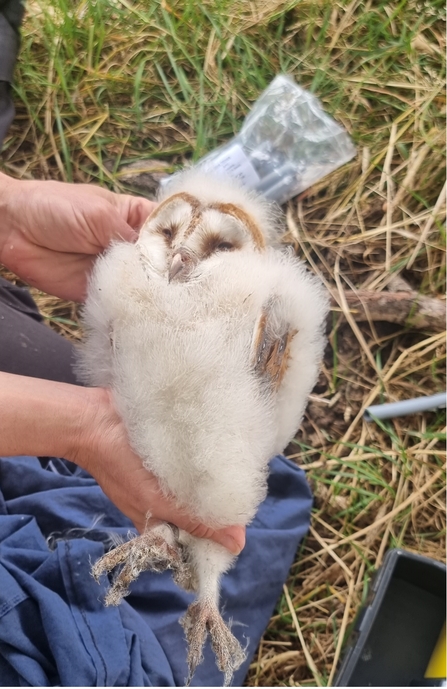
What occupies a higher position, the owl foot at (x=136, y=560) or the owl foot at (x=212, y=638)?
the owl foot at (x=136, y=560)

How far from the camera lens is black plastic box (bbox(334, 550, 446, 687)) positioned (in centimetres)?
145

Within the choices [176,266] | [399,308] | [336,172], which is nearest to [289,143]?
[336,172]

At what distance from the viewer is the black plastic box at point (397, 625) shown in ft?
4.76

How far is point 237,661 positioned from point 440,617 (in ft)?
2.63

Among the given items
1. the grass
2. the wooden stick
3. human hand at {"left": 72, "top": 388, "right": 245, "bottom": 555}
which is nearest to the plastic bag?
the grass

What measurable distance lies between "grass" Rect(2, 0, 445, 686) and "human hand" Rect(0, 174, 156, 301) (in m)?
0.42

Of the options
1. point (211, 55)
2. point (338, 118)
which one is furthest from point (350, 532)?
point (211, 55)

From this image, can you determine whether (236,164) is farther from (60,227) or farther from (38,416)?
(38,416)

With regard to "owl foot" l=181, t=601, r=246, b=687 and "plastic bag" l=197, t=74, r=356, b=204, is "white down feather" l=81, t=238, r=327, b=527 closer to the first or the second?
"owl foot" l=181, t=601, r=246, b=687

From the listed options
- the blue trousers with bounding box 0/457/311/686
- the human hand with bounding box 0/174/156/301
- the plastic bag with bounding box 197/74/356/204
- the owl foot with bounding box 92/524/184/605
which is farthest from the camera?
the plastic bag with bounding box 197/74/356/204

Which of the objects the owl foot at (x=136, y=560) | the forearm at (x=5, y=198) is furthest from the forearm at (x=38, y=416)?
the forearm at (x=5, y=198)

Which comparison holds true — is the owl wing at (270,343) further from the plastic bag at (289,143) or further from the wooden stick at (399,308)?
the plastic bag at (289,143)

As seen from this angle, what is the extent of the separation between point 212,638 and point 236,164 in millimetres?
1348

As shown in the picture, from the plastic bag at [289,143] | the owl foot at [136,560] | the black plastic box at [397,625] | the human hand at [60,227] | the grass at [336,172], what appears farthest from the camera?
the plastic bag at [289,143]
